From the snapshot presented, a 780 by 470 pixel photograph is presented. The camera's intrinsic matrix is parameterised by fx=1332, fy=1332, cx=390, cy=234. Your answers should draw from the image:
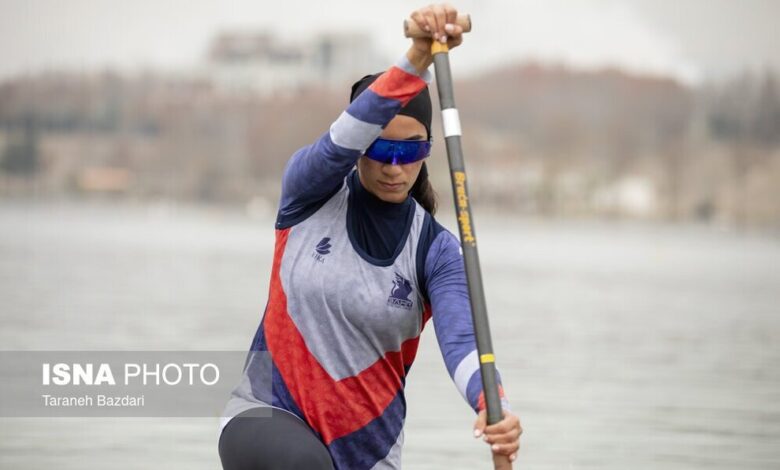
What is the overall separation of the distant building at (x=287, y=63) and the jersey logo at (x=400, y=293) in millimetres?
117250

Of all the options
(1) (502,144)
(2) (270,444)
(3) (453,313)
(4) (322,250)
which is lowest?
(1) (502,144)

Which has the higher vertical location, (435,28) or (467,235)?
(435,28)

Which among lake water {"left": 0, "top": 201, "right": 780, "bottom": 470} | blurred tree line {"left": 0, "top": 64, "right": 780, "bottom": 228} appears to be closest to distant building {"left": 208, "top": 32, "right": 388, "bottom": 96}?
blurred tree line {"left": 0, "top": 64, "right": 780, "bottom": 228}

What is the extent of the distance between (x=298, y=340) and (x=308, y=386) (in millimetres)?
128

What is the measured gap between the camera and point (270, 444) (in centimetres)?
339

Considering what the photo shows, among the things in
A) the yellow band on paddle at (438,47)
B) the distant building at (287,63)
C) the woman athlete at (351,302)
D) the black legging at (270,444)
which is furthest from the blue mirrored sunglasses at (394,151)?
the distant building at (287,63)

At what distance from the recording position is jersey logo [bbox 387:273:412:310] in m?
3.62

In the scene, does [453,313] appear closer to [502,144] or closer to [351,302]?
[351,302]

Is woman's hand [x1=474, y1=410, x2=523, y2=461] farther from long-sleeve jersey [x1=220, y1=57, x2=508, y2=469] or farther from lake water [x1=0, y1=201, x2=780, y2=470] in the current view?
lake water [x1=0, y1=201, x2=780, y2=470]

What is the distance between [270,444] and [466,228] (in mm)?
743

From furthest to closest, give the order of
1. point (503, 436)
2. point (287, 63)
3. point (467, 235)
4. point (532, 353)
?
point (287, 63), point (532, 353), point (467, 235), point (503, 436)

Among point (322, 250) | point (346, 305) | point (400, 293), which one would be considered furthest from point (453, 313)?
point (322, 250)

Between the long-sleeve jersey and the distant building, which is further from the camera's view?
the distant building

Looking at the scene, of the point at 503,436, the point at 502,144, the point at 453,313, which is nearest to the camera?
the point at 503,436
